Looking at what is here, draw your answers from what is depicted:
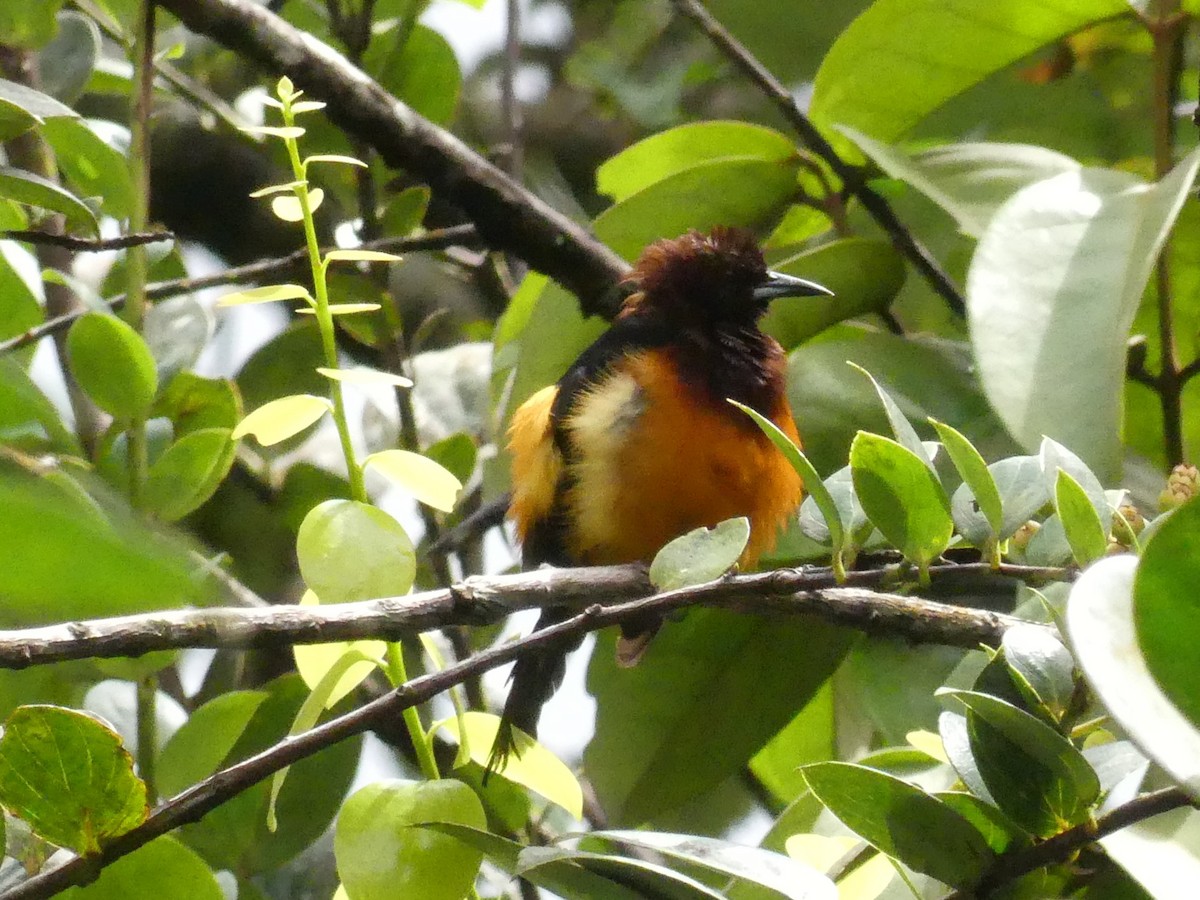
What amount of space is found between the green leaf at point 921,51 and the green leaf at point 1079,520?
990 millimetres

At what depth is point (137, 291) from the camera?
1476mm

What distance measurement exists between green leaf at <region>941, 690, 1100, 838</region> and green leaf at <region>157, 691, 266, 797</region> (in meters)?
0.78

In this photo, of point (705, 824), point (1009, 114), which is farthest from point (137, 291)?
point (1009, 114)

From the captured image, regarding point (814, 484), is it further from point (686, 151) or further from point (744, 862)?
point (686, 151)

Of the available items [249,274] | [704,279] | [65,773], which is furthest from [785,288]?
[65,773]

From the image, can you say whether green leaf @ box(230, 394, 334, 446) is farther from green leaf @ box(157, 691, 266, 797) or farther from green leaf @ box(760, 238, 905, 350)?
green leaf @ box(760, 238, 905, 350)

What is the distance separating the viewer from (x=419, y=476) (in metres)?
1.01

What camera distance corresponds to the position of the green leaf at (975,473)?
894 mm

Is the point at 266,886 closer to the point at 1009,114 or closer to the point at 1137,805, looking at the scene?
the point at 1137,805

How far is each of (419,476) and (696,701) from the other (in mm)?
714

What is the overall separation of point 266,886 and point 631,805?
1.61 feet

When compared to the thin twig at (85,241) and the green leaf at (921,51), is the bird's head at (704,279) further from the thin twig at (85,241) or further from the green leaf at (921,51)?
the thin twig at (85,241)

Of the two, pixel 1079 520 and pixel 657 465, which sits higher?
pixel 1079 520

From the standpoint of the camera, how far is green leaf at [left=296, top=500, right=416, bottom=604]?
93 centimetres
